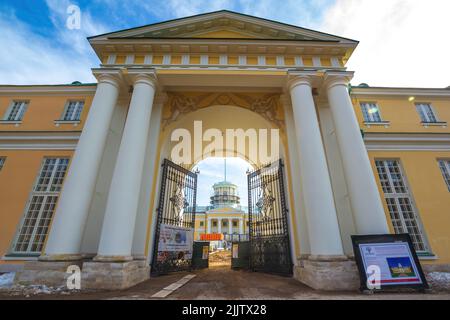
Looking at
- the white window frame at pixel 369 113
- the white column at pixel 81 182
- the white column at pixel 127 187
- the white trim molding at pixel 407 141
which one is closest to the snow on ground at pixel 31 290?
the white column at pixel 81 182

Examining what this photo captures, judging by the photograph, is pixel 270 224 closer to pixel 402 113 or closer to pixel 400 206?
pixel 400 206

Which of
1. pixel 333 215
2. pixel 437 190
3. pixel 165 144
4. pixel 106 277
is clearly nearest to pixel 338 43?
pixel 333 215

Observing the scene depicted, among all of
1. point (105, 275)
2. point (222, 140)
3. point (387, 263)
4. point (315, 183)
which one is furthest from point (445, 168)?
point (105, 275)

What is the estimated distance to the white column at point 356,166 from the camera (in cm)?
567

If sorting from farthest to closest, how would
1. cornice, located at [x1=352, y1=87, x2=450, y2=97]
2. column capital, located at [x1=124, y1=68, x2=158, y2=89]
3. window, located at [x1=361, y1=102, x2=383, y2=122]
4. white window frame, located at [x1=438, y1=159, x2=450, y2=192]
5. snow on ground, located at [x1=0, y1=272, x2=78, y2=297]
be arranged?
cornice, located at [x1=352, y1=87, x2=450, y2=97] < window, located at [x1=361, y1=102, x2=383, y2=122] < white window frame, located at [x1=438, y1=159, x2=450, y2=192] < column capital, located at [x1=124, y1=68, x2=158, y2=89] < snow on ground, located at [x1=0, y1=272, x2=78, y2=297]

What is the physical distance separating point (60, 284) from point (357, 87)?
14.3 meters

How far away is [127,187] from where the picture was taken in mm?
5895

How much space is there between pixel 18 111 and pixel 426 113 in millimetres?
21126

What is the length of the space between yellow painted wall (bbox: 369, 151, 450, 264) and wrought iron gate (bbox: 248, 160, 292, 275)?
4358mm

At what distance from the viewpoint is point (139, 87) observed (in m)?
7.22

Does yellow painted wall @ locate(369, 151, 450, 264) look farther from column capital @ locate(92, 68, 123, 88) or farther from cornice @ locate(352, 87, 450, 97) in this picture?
column capital @ locate(92, 68, 123, 88)

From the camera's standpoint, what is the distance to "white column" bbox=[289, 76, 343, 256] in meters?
5.56

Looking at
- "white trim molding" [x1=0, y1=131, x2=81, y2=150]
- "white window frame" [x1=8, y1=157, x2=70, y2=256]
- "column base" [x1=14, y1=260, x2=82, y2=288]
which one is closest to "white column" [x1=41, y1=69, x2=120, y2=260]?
"column base" [x1=14, y1=260, x2=82, y2=288]
